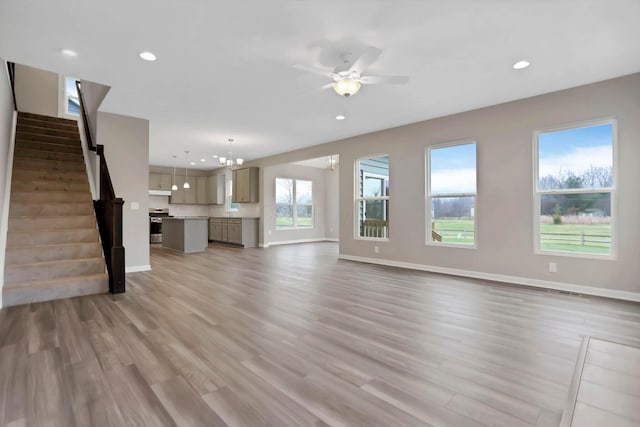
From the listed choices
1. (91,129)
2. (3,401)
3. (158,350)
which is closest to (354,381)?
(158,350)

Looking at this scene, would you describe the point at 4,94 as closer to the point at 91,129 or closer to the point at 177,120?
the point at 91,129

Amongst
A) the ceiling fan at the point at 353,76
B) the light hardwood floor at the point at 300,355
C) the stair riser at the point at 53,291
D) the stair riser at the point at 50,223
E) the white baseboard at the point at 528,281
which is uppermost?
the ceiling fan at the point at 353,76

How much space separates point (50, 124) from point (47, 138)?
0.71 m

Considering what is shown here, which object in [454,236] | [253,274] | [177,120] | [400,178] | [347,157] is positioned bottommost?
[253,274]

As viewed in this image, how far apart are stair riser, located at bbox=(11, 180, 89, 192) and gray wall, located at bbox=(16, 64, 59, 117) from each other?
3323 mm

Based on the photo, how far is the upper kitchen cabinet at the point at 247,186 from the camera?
934cm

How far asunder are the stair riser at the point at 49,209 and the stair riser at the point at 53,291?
1.35 m

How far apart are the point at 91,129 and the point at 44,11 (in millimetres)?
3535

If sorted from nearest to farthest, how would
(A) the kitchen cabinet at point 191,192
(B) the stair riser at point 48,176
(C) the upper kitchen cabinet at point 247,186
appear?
1. (B) the stair riser at point 48,176
2. (C) the upper kitchen cabinet at point 247,186
3. (A) the kitchen cabinet at point 191,192

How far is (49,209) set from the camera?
438cm

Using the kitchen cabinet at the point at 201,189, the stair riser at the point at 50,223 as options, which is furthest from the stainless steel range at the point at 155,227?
the stair riser at the point at 50,223

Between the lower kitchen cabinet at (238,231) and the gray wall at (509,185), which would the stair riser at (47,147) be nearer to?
the lower kitchen cabinet at (238,231)

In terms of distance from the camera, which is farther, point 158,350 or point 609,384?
point 158,350

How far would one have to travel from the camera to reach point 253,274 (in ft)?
16.5
